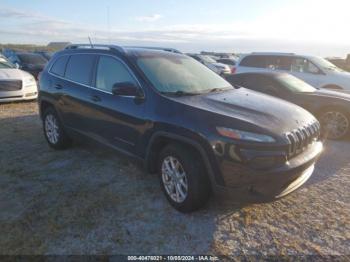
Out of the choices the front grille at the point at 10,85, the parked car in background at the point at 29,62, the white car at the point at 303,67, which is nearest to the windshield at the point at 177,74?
the white car at the point at 303,67

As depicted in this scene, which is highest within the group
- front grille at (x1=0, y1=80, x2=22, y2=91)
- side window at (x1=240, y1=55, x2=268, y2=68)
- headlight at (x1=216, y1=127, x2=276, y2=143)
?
side window at (x1=240, y1=55, x2=268, y2=68)

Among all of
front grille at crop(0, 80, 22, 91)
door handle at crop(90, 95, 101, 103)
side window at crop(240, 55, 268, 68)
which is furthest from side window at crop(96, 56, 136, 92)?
side window at crop(240, 55, 268, 68)

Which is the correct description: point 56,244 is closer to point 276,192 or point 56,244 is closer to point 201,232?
point 201,232

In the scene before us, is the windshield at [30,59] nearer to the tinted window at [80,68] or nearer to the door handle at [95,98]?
the tinted window at [80,68]

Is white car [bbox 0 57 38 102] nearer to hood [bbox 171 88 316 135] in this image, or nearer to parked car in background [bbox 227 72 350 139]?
parked car in background [bbox 227 72 350 139]

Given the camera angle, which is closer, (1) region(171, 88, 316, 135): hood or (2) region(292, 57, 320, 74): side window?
(1) region(171, 88, 316, 135): hood

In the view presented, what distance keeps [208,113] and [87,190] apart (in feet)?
6.33

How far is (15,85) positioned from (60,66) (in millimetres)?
5276

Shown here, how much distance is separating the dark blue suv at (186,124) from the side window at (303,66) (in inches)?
264

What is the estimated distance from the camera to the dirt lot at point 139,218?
9.59 ft

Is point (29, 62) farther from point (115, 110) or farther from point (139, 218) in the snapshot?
point (139, 218)

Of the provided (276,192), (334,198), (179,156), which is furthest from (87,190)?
(334,198)

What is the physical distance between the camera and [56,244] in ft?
9.61

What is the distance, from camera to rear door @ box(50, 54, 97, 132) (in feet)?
15.0
